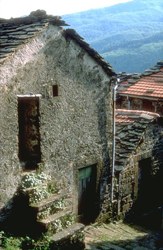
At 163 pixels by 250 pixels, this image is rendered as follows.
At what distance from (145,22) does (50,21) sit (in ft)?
486

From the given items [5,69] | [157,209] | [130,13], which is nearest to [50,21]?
[5,69]

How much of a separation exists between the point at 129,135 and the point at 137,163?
0.93 metres

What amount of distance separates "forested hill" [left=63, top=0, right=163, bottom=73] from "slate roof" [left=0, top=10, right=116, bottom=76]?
55878mm

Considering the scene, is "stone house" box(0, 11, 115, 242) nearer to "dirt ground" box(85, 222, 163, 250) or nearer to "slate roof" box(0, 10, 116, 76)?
"slate roof" box(0, 10, 116, 76)

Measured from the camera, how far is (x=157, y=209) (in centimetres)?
1374

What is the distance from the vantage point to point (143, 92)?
17438mm

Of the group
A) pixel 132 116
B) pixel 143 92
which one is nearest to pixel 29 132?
pixel 132 116

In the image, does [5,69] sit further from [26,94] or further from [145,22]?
[145,22]

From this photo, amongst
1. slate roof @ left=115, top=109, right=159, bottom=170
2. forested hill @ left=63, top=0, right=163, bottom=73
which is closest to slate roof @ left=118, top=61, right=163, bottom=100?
slate roof @ left=115, top=109, right=159, bottom=170

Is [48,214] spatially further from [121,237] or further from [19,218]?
[121,237]

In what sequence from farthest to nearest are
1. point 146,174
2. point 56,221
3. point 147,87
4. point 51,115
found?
point 147,87, point 146,174, point 51,115, point 56,221

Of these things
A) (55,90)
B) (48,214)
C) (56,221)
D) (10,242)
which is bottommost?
(10,242)

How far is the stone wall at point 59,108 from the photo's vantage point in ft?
28.8

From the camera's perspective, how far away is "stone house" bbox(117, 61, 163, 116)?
1691 centimetres
